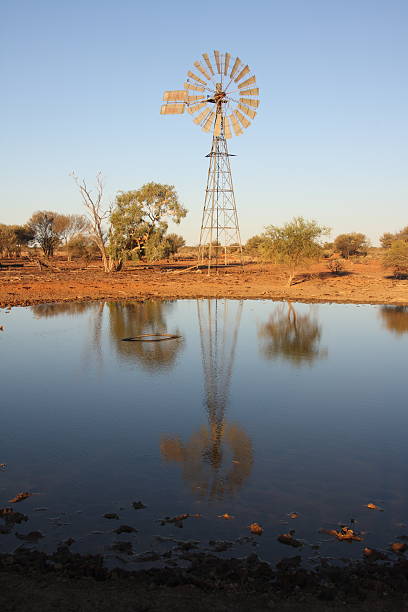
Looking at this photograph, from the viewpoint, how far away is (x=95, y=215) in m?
41.5

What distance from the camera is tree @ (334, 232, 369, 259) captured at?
65.2 m

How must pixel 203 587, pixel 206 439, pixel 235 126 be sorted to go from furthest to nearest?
pixel 235 126
pixel 206 439
pixel 203 587

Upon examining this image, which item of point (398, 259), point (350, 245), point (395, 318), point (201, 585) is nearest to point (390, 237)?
point (350, 245)

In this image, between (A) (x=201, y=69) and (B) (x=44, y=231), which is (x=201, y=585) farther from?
(B) (x=44, y=231)

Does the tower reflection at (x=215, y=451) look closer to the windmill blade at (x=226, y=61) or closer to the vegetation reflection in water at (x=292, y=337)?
the vegetation reflection in water at (x=292, y=337)

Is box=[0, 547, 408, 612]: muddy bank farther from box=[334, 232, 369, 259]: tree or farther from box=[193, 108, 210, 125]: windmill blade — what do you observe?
box=[334, 232, 369, 259]: tree

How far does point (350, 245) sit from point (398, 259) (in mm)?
26925

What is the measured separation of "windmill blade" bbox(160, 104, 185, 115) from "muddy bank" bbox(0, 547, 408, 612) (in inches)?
1379

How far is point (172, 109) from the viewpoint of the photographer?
36375 millimetres

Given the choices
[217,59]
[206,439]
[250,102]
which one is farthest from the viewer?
[250,102]

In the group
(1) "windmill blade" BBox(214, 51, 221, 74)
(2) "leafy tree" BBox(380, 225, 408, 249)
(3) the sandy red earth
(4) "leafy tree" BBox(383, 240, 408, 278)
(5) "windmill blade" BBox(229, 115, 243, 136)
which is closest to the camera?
(3) the sandy red earth

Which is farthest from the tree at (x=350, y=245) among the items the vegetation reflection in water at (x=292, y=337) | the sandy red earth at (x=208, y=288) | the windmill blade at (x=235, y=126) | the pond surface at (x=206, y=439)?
the pond surface at (x=206, y=439)

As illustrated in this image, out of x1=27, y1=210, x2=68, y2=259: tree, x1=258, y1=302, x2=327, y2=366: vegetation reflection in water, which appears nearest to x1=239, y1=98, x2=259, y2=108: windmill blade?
x1=258, y1=302, x2=327, y2=366: vegetation reflection in water

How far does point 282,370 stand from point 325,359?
185 centimetres
